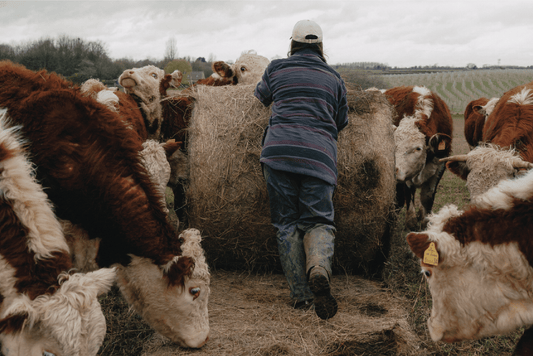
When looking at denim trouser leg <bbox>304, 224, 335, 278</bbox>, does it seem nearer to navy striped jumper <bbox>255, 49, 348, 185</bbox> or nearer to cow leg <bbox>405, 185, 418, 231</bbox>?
navy striped jumper <bbox>255, 49, 348, 185</bbox>

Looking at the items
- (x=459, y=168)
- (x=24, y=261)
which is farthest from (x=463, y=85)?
(x=24, y=261)

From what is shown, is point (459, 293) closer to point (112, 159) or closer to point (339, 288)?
point (339, 288)

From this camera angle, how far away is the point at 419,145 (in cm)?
583

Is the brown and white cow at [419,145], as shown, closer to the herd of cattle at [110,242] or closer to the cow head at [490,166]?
the cow head at [490,166]

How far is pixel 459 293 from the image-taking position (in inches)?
101

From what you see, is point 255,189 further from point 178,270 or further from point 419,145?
point 419,145

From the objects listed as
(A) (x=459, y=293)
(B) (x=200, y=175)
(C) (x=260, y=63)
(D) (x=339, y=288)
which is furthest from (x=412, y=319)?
(C) (x=260, y=63)

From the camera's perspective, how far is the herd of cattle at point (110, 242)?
2000 mm

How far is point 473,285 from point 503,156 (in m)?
1.91

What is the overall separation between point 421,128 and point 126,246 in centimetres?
495

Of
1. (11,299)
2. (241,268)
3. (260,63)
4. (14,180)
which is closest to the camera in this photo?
(11,299)

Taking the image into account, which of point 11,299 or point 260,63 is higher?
point 260,63

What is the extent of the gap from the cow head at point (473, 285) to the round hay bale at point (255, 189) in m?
1.49

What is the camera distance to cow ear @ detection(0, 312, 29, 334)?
183 cm
